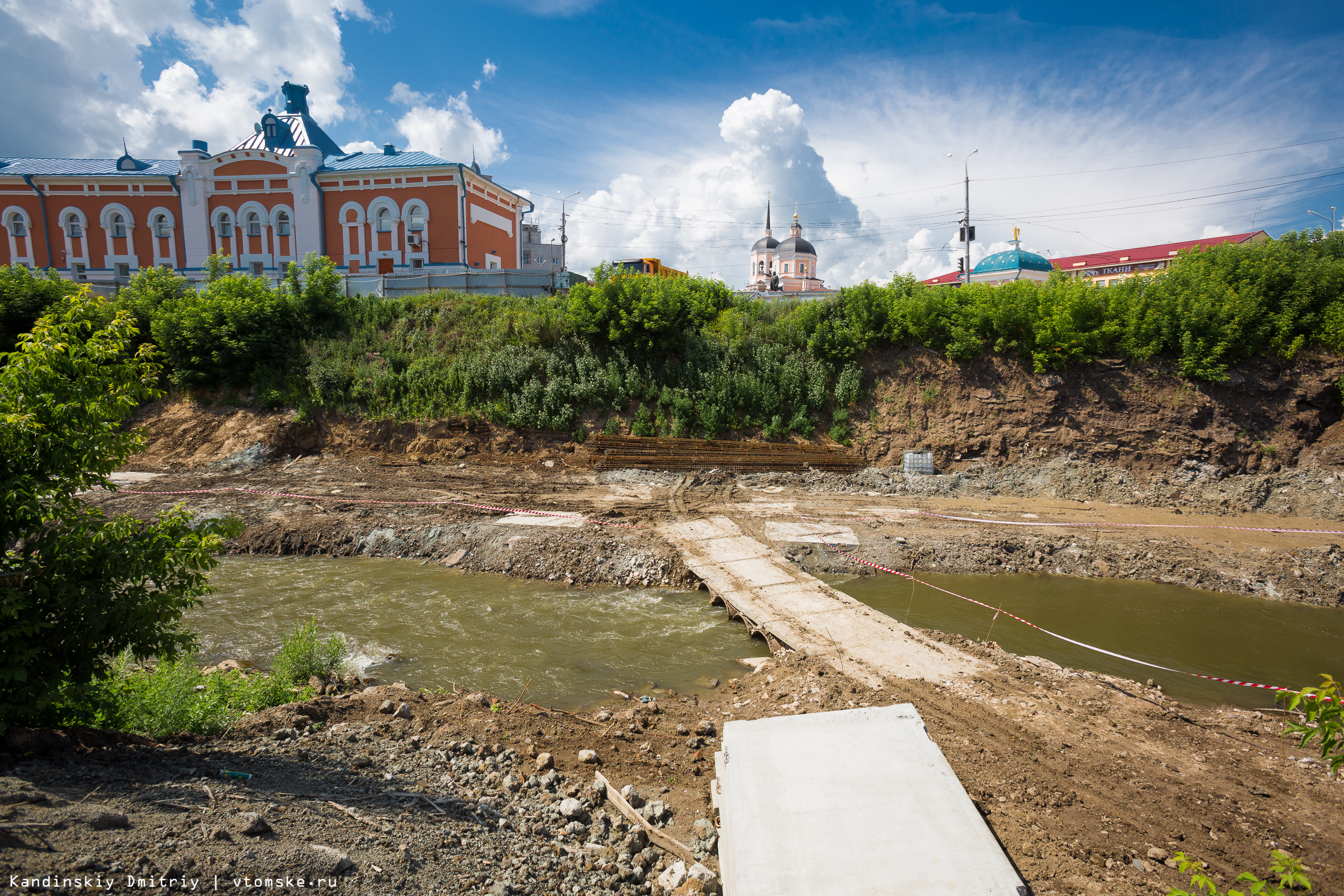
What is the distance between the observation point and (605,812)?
5328 mm

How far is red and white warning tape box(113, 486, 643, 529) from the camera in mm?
14633

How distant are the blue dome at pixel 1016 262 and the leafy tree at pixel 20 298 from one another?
58.5 meters

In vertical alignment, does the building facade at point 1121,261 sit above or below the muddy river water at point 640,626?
above

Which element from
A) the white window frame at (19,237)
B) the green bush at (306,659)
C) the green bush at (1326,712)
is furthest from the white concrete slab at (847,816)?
the white window frame at (19,237)

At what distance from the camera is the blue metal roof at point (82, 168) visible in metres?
29.8

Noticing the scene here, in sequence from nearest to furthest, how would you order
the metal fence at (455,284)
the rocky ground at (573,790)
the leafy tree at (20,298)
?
the rocky ground at (573,790) → the leafy tree at (20,298) → the metal fence at (455,284)

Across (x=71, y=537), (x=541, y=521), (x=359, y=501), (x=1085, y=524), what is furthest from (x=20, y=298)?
(x=1085, y=524)

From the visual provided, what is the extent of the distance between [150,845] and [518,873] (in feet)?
7.31

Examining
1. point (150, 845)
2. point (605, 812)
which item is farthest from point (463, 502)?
point (150, 845)

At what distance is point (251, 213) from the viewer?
29469 millimetres

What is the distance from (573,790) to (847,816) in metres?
2.52

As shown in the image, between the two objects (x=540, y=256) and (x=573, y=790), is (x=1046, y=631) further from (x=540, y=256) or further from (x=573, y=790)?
(x=540, y=256)

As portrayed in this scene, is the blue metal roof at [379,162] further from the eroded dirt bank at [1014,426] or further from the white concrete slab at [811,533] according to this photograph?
the white concrete slab at [811,533]

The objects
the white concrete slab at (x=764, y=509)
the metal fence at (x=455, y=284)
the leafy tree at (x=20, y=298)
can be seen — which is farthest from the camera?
the metal fence at (x=455, y=284)
